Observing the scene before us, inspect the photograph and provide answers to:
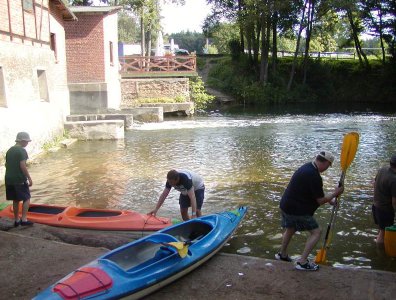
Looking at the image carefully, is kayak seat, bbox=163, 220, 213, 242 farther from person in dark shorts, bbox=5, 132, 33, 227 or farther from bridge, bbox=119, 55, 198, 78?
bridge, bbox=119, 55, 198, 78

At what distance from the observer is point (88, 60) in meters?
23.4

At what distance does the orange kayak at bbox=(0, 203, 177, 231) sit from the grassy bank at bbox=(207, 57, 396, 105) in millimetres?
28488

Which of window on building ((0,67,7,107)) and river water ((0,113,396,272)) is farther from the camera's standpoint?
window on building ((0,67,7,107))

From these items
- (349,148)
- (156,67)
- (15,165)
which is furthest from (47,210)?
(156,67)

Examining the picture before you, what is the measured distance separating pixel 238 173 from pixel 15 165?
6310 millimetres

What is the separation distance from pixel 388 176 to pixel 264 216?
2868 mm

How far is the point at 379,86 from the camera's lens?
1484 inches

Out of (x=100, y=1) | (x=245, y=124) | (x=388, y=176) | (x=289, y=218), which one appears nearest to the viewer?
(x=289, y=218)

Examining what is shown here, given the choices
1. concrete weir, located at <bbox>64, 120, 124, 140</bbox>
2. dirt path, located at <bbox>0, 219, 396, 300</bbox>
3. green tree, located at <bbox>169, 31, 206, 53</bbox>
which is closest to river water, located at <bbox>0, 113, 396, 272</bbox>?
concrete weir, located at <bbox>64, 120, 124, 140</bbox>

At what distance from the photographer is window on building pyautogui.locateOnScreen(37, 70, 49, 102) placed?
15.8 metres

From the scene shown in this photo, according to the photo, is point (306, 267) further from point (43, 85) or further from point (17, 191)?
point (43, 85)

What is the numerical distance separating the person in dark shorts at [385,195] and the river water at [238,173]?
597 mm

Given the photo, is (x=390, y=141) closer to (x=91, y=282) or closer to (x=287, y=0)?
(x=91, y=282)

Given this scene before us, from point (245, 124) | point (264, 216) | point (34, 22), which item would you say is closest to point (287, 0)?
point (245, 124)
